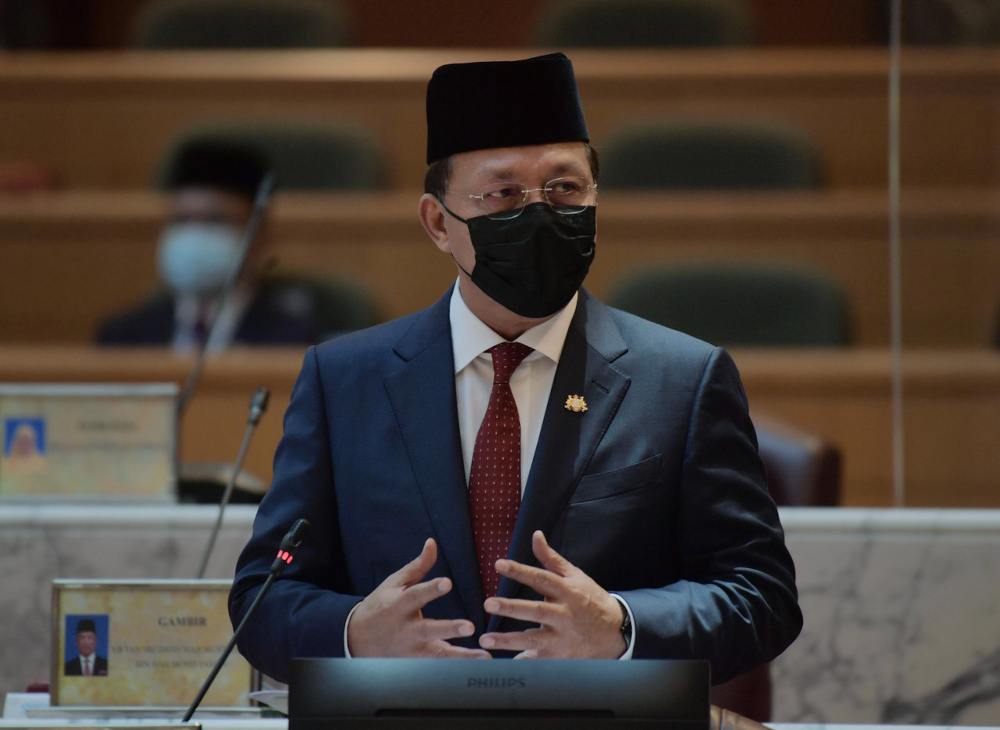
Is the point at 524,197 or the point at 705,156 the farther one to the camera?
the point at 705,156

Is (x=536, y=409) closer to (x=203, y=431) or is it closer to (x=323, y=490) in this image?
(x=323, y=490)

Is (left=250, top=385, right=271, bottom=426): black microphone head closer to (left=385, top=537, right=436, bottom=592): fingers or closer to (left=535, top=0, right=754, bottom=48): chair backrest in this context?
(left=385, top=537, right=436, bottom=592): fingers

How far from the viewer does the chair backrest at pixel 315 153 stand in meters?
4.28

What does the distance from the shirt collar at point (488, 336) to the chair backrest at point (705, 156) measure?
2694 millimetres

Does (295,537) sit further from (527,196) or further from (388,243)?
(388,243)

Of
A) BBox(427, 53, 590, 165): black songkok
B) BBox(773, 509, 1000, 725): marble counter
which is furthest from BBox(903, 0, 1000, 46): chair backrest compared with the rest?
BBox(427, 53, 590, 165): black songkok

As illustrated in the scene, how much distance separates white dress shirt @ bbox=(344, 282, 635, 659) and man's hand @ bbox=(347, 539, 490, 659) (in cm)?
22

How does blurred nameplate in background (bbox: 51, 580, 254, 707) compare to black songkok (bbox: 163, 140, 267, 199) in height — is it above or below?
below

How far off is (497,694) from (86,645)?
84 cm

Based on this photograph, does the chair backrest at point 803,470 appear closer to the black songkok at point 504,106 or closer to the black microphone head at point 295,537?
the black songkok at point 504,106

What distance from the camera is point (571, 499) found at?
138 cm

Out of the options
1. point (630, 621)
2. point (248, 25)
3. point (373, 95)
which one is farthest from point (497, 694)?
point (248, 25)

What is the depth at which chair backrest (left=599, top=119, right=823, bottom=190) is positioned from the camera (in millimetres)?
4109

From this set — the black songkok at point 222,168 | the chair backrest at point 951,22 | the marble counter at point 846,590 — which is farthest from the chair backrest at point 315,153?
the marble counter at point 846,590
